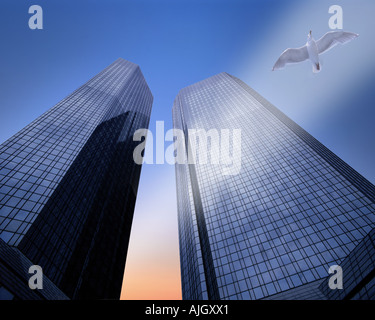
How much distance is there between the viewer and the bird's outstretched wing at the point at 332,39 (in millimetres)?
25906

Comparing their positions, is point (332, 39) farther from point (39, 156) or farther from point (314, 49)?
point (39, 156)

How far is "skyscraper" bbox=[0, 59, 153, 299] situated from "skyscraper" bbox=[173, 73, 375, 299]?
26755 millimetres

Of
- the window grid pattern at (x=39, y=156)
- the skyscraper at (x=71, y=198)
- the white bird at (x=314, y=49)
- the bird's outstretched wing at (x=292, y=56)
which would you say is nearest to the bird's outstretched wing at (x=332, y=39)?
the white bird at (x=314, y=49)

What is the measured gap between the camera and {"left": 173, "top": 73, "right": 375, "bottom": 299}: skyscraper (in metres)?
54.4

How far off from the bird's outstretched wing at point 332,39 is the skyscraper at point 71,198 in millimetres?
38969

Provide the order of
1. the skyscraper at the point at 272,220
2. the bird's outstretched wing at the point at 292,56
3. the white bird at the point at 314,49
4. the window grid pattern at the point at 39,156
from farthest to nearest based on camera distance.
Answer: the skyscraper at the point at 272,220
the window grid pattern at the point at 39,156
the bird's outstretched wing at the point at 292,56
the white bird at the point at 314,49

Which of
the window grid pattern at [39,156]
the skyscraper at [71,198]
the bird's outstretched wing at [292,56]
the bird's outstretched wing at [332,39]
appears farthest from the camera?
the window grid pattern at [39,156]

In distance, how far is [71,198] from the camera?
212ft

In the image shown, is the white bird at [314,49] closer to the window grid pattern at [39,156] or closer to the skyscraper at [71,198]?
the skyscraper at [71,198]

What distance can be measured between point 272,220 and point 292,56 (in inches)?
1909

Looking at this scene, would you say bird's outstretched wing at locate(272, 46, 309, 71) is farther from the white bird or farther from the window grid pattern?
the window grid pattern

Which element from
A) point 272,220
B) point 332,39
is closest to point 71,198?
point 272,220

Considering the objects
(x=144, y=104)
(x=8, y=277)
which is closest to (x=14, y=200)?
(x=8, y=277)

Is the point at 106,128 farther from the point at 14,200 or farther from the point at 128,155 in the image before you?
the point at 14,200
